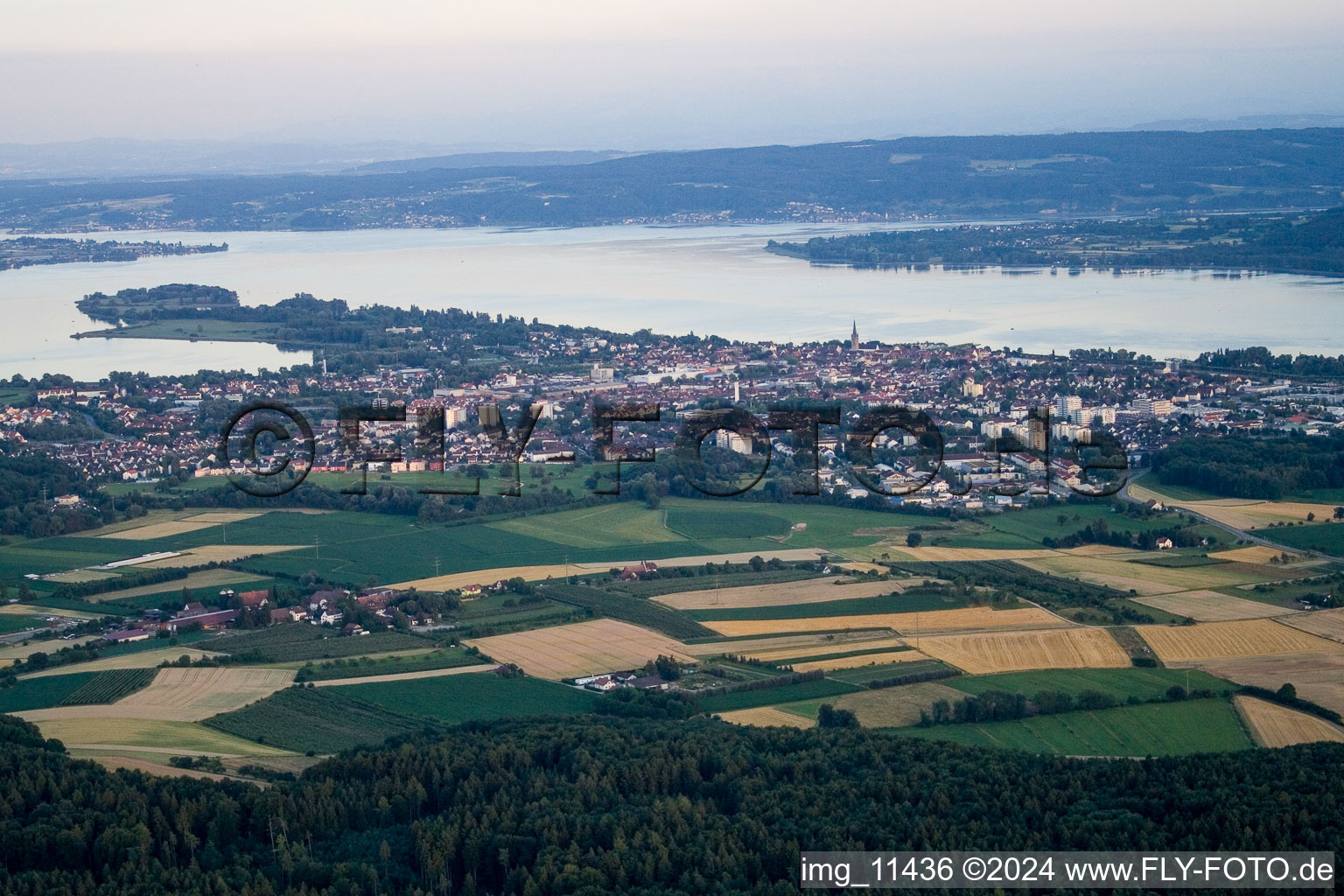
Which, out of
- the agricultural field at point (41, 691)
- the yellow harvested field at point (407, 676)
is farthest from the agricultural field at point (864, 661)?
the agricultural field at point (41, 691)

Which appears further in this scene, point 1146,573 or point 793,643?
point 1146,573

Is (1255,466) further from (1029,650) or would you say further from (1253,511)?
(1029,650)

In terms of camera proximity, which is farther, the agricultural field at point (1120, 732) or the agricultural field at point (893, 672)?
the agricultural field at point (893, 672)

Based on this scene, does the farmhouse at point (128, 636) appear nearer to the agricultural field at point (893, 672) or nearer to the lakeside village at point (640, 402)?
the lakeside village at point (640, 402)

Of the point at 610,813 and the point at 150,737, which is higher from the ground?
the point at 610,813

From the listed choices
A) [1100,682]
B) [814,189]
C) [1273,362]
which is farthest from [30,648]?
[814,189]

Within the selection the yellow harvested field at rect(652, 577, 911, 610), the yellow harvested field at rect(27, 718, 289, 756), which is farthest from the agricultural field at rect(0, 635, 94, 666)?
the yellow harvested field at rect(652, 577, 911, 610)
